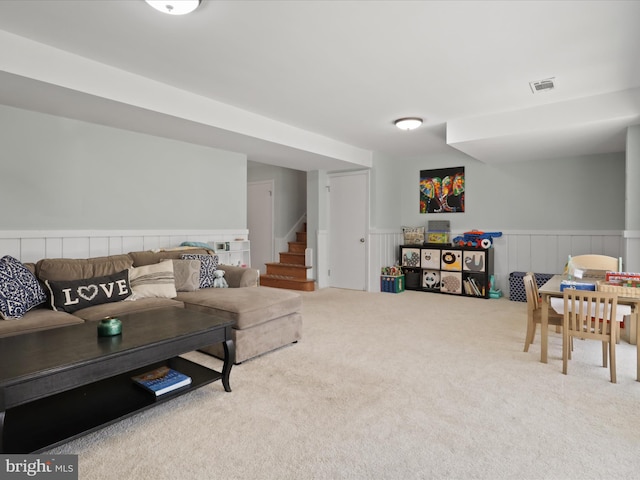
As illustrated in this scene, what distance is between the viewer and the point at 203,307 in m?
3.20

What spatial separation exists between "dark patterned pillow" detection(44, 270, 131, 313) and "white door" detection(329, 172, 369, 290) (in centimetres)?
404

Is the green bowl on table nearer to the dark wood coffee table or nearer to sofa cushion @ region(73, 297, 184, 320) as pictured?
the dark wood coffee table

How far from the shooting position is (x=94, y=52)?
108 inches

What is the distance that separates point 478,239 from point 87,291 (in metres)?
5.35

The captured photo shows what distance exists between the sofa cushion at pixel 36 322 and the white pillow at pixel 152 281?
2.07 ft

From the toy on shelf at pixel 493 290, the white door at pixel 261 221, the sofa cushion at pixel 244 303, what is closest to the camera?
the sofa cushion at pixel 244 303

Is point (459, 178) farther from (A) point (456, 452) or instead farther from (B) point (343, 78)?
(A) point (456, 452)

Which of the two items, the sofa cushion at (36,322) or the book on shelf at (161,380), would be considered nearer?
the book on shelf at (161,380)

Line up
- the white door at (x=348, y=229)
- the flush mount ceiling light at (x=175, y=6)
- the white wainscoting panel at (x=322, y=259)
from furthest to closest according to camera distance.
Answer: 1. the white wainscoting panel at (x=322, y=259)
2. the white door at (x=348, y=229)
3. the flush mount ceiling light at (x=175, y=6)

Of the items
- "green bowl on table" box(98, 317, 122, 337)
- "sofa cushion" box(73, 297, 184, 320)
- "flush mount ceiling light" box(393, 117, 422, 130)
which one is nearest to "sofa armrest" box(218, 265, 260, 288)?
"sofa cushion" box(73, 297, 184, 320)

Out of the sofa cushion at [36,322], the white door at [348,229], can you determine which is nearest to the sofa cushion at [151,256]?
the sofa cushion at [36,322]

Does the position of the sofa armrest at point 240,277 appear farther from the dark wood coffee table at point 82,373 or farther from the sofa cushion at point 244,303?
the dark wood coffee table at point 82,373

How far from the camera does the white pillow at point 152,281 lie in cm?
334

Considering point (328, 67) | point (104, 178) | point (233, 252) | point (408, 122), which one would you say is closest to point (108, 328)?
point (104, 178)
